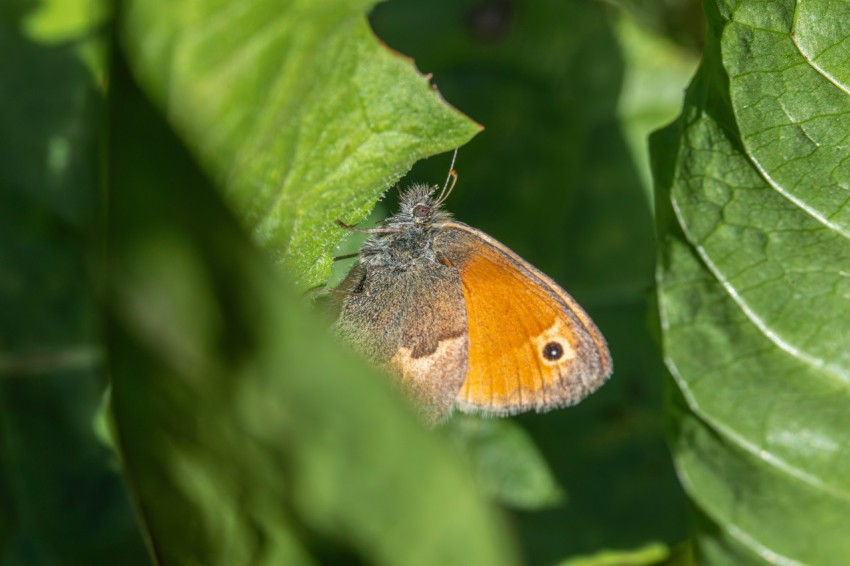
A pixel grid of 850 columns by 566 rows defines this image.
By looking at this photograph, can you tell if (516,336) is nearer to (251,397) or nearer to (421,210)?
(421,210)

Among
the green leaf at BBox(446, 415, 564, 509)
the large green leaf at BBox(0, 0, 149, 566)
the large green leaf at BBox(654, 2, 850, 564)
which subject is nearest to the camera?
the large green leaf at BBox(654, 2, 850, 564)

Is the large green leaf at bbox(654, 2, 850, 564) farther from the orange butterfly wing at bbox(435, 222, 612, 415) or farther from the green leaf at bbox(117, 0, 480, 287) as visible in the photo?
the green leaf at bbox(117, 0, 480, 287)

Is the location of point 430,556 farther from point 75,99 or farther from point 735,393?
point 75,99

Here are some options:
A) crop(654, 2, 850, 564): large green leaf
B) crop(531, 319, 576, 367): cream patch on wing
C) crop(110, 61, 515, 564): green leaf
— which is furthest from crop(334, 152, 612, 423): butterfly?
crop(110, 61, 515, 564): green leaf

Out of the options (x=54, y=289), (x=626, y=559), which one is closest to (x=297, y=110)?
(x=54, y=289)

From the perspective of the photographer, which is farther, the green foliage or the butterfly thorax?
the butterfly thorax

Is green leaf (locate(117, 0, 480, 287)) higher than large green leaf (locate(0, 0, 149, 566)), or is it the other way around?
green leaf (locate(117, 0, 480, 287))
